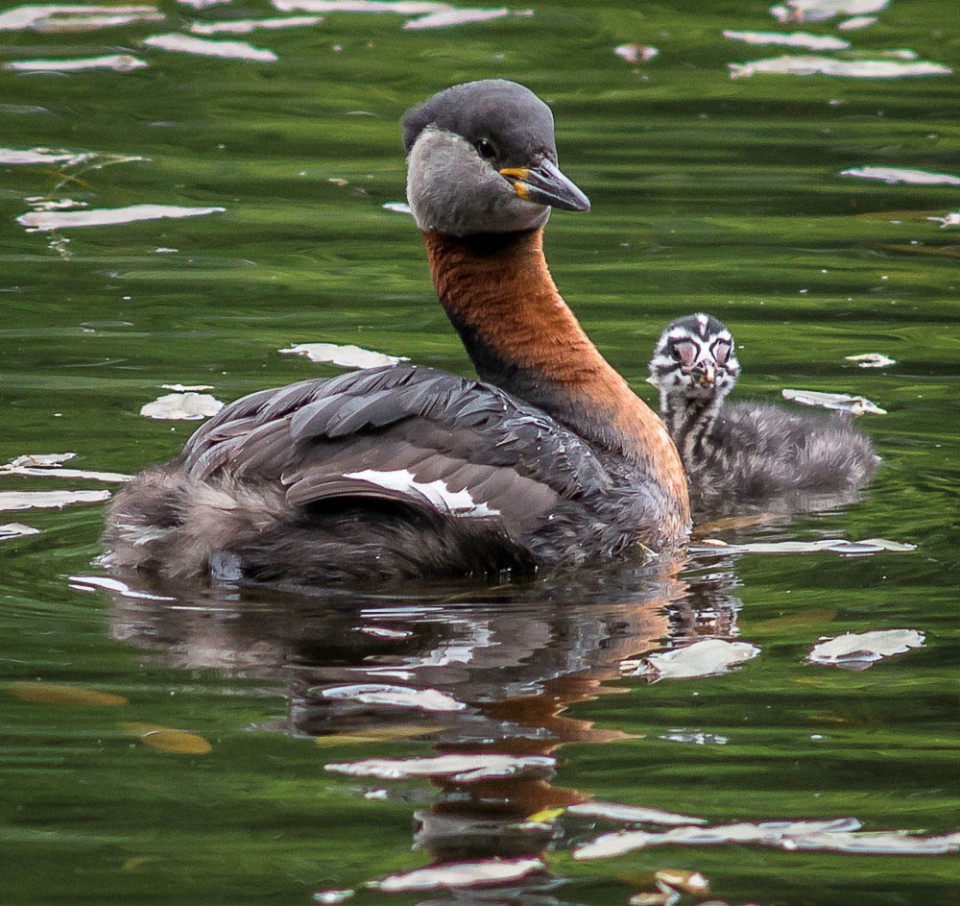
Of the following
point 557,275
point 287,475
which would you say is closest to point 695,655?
point 287,475

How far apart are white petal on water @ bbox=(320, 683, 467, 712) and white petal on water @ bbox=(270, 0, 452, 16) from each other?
449 inches

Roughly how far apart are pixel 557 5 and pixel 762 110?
2.71 meters

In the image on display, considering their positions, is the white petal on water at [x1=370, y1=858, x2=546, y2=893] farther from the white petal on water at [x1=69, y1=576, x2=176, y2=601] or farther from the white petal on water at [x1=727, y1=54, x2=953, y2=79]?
the white petal on water at [x1=727, y1=54, x2=953, y2=79]

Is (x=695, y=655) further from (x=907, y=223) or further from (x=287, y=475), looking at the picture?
(x=907, y=223)

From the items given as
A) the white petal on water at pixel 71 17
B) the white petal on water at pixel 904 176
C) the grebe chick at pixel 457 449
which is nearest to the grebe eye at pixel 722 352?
the grebe chick at pixel 457 449

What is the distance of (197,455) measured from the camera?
22.1ft

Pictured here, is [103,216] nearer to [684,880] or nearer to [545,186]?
[545,186]

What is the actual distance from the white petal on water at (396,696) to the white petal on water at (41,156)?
7846 millimetres

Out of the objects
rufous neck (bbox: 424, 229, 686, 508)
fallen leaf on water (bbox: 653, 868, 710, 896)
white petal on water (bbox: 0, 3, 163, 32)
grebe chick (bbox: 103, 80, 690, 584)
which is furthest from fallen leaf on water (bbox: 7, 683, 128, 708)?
white petal on water (bbox: 0, 3, 163, 32)

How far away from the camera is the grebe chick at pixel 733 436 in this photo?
8.11m

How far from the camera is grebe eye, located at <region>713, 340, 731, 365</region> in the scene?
27.1 ft

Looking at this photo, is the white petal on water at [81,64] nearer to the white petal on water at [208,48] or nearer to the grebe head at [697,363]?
the white petal on water at [208,48]

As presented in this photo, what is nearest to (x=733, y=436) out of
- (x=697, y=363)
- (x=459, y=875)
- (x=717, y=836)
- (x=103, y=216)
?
(x=697, y=363)

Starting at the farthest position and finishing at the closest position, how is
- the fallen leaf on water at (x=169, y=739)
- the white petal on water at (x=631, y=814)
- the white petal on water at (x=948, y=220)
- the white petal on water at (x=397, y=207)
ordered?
1. the white petal on water at (x=397, y=207)
2. the white petal on water at (x=948, y=220)
3. the fallen leaf on water at (x=169, y=739)
4. the white petal on water at (x=631, y=814)
